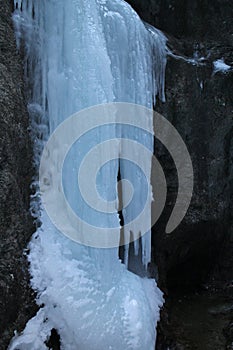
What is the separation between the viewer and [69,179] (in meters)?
4.14

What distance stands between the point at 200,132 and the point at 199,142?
161 mm

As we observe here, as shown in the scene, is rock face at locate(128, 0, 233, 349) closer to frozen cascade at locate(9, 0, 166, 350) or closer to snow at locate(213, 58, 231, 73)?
snow at locate(213, 58, 231, 73)

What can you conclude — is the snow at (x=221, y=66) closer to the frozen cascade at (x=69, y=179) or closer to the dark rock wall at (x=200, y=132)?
the dark rock wall at (x=200, y=132)

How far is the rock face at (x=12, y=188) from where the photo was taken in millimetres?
3305

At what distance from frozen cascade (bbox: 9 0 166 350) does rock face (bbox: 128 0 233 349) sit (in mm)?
1340

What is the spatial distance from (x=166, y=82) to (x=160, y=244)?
2.45 metres

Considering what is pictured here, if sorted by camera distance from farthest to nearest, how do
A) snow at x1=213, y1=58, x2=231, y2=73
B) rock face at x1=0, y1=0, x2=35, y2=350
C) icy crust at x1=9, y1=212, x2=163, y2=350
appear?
snow at x1=213, y1=58, x2=231, y2=73
icy crust at x1=9, y1=212, x2=163, y2=350
rock face at x1=0, y1=0, x2=35, y2=350

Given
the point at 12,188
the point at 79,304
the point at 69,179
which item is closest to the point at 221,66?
the point at 69,179

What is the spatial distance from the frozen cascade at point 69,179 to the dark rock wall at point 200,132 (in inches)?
53.9

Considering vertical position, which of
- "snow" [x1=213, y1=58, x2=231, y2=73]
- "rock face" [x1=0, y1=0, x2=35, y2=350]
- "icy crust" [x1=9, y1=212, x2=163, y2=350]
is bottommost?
"icy crust" [x1=9, y1=212, x2=163, y2=350]

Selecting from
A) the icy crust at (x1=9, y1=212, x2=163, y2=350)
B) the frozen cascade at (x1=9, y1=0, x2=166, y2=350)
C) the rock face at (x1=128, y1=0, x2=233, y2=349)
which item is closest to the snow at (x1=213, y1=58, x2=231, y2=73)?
the rock face at (x1=128, y1=0, x2=233, y2=349)

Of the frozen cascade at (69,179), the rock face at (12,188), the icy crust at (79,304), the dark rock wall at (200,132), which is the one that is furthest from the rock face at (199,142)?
the rock face at (12,188)

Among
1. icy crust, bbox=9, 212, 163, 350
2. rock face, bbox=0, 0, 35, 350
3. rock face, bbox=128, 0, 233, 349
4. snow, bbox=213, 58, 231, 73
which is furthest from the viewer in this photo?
snow, bbox=213, 58, 231, 73

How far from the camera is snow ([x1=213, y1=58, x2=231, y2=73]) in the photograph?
21.7 feet
